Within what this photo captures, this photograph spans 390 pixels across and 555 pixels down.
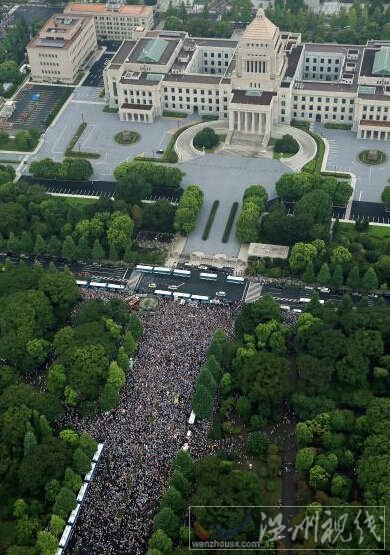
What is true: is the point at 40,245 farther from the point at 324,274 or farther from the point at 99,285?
the point at 324,274

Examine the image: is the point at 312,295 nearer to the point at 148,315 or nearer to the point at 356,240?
the point at 356,240

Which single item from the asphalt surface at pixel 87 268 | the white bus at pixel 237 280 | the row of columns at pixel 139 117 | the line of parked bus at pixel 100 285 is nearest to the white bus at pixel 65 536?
the line of parked bus at pixel 100 285

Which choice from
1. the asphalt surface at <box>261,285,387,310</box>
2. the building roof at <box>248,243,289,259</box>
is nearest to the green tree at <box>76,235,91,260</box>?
the building roof at <box>248,243,289,259</box>

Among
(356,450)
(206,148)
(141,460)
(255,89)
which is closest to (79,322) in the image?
(141,460)

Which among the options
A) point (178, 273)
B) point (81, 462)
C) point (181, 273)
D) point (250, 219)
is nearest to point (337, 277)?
point (250, 219)

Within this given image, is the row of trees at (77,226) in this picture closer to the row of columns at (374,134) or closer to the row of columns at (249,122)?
the row of columns at (249,122)
